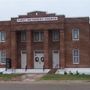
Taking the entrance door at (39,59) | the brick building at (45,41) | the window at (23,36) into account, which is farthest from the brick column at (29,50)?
the window at (23,36)

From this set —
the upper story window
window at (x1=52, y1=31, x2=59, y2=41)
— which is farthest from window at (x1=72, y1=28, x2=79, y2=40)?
the upper story window

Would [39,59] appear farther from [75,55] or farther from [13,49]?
[75,55]

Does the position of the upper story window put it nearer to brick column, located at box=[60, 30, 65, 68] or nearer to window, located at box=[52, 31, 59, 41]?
window, located at box=[52, 31, 59, 41]

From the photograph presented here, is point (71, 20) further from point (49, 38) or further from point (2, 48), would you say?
point (2, 48)

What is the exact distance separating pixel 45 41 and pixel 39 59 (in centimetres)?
300

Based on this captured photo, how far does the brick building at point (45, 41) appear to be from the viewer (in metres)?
61.6

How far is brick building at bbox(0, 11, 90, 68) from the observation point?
202 ft

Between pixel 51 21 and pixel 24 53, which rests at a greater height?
pixel 51 21

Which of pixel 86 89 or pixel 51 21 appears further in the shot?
pixel 51 21

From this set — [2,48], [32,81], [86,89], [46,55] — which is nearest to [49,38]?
[46,55]

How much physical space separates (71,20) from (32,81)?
43.4 ft

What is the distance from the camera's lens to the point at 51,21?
6200 cm

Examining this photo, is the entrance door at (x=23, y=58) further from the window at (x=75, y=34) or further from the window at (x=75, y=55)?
the window at (x=75, y=34)

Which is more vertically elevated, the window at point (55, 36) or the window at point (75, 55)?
the window at point (55, 36)
